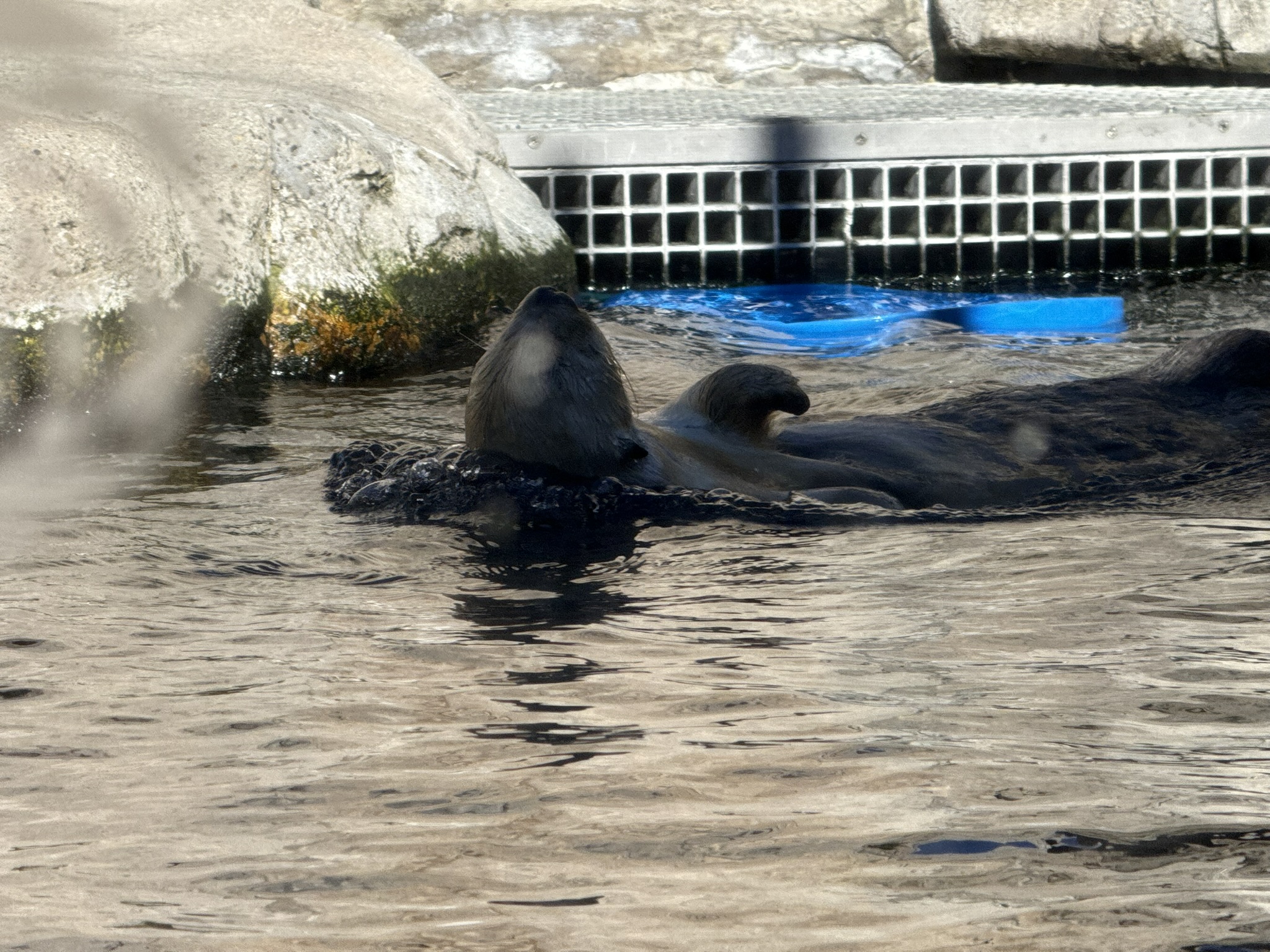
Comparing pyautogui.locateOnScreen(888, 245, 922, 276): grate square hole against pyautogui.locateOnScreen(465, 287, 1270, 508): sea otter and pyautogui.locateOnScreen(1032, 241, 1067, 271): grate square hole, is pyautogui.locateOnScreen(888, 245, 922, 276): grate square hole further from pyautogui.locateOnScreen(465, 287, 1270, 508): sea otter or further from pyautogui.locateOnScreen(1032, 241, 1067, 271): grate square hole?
pyautogui.locateOnScreen(465, 287, 1270, 508): sea otter

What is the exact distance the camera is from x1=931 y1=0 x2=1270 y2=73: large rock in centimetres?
927

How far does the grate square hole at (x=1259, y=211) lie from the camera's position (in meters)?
7.34

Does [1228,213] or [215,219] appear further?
[1228,213]

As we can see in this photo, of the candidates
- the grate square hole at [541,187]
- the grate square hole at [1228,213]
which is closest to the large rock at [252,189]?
the grate square hole at [541,187]

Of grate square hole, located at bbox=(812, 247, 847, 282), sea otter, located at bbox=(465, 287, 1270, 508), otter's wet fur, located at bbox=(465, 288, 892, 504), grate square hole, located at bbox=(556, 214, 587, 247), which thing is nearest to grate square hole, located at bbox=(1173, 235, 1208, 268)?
grate square hole, located at bbox=(812, 247, 847, 282)

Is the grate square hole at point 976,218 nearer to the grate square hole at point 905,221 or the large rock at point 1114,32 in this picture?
the grate square hole at point 905,221

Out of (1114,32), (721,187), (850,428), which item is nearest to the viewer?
(850,428)

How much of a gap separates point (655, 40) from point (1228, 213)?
3.98 m

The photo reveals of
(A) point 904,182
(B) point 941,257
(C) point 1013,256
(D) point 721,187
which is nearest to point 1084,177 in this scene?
(C) point 1013,256

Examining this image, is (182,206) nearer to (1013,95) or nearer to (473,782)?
(473,782)

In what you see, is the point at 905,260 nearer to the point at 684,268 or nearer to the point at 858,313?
the point at 858,313

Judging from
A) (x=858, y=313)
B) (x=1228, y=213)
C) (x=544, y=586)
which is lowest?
(x=544, y=586)

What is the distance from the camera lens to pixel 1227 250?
739 cm

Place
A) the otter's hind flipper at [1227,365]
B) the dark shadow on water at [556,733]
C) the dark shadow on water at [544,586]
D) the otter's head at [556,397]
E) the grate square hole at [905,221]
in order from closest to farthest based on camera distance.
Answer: the dark shadow on water at [556,733], the dark shadow on water at [544,586], the otter's head at [556,397], the otter's hind flipper at [1227,365], the grate square hole at [905,221]
